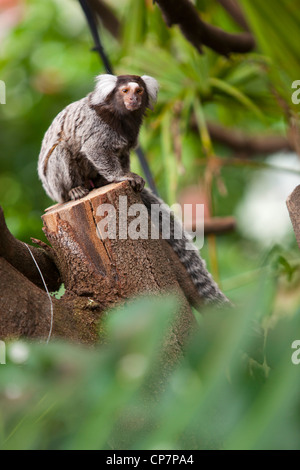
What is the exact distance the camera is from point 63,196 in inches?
60.6

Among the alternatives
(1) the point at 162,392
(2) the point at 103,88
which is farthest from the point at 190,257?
(1) the point at 162,392

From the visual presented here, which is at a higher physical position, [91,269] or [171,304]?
[171,304]

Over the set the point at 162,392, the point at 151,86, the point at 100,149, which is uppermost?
Answer: the point at 162,392

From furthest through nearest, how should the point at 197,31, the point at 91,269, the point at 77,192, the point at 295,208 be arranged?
the point at 197,31 < the point at 77,192 < the point at 91,269 < the point at 295,208

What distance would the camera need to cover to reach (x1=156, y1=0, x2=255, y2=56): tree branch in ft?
5.09

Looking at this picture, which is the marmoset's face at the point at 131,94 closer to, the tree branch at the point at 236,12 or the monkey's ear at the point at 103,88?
the monkey's ear at the point at 103,88

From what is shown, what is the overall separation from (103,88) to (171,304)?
3.74 feet

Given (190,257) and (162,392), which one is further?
(190,257)

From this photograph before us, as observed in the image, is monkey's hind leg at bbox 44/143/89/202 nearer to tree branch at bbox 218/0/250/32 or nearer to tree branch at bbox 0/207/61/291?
tree branch at bbox 0/207/61/291

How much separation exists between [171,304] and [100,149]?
1.21m

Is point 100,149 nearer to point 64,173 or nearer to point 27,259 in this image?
point 64,173

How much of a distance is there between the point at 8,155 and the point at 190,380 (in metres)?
4.26

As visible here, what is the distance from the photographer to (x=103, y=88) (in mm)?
1367

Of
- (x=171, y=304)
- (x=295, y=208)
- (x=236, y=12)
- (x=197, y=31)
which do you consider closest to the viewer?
(x=171, y=304)
